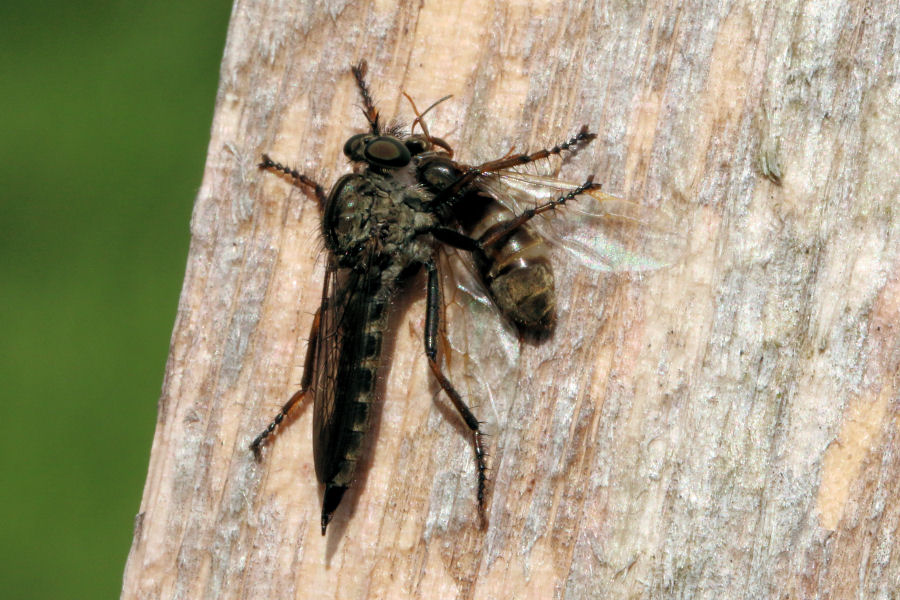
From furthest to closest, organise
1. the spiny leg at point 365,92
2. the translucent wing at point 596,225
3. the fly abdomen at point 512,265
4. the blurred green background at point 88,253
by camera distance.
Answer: the blurred green background at point 88,253, the spiny leg at point 365,92, the fly abdomen at point 512,265, the translucent wing at point 596,225

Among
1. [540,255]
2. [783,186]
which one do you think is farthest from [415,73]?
[783,186]

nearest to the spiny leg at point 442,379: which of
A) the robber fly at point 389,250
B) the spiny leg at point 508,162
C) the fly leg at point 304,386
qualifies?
the robber fly at point 389,250

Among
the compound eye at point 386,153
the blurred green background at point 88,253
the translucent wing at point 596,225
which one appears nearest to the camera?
the translucent wing at point 596,225

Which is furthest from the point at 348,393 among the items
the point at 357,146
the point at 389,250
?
the point at 357,146

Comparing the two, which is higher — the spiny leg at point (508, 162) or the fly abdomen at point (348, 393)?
the spiny leg at point (508, 162)

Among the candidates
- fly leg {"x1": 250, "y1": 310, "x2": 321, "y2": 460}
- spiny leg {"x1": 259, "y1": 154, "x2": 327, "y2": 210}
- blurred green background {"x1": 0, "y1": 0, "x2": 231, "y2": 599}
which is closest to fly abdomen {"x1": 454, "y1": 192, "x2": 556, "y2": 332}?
spiny leg {"x1": 259, "y1": 154, "x2": 327, "y2": 210}

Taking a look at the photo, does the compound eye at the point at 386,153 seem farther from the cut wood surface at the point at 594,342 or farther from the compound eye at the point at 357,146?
the cut wood surface at the point at 594,342

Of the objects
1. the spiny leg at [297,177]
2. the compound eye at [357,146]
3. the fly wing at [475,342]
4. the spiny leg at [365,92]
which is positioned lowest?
the fly wing at [475,342]

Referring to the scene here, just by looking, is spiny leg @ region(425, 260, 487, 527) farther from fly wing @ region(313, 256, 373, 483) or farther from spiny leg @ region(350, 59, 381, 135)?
spiny leg @ region(350, 59, 381, 135)
